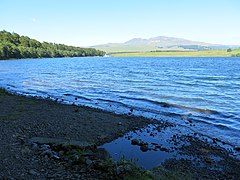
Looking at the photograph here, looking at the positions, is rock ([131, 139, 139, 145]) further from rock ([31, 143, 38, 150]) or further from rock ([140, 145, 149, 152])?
rock ([31, 143, 38, 150])

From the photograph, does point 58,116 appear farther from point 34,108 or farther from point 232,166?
point 232,166

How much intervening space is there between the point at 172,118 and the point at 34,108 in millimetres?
12440

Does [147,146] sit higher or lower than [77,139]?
lower

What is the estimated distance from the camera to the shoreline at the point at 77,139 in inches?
399

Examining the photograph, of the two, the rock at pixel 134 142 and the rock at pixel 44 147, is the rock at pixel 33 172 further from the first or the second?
the rock at pixel 134 142

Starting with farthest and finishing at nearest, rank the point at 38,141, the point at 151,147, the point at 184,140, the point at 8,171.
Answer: the point at 184,140 → the point at 151,147 → the point at 38,141 → the point at 8,171

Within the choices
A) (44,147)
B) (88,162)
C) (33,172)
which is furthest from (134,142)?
(33,172)

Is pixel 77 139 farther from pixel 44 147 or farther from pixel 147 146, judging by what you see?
pixel 147 146

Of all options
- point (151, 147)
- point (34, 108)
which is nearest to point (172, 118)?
point (151, 147)

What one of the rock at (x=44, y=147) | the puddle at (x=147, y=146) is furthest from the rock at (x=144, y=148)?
the rock at (x=44, y=147)

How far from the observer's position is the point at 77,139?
1512 cm

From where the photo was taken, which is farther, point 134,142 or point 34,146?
point 134,142

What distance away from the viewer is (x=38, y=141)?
44.4 feet

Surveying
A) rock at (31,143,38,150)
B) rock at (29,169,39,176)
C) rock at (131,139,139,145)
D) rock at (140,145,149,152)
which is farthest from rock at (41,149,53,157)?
rock at (131,139,139,145)
